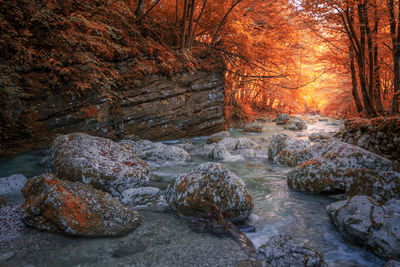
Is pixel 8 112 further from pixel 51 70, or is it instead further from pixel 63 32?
pixel 63 32

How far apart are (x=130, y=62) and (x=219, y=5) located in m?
4.91

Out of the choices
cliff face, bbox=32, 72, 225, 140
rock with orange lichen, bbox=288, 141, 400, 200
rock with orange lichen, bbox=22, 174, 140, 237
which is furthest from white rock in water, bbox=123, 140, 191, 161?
rock with orange lichen, bbox=22, 174, 140, 237

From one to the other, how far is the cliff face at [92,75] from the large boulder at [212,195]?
3638 mm

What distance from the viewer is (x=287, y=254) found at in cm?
200

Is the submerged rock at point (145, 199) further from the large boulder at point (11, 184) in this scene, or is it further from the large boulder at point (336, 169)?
the large boulder at point (336, 169)

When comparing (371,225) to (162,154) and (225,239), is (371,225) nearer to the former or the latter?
(225,239)

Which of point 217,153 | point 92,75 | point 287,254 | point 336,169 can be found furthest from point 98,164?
point 336,169

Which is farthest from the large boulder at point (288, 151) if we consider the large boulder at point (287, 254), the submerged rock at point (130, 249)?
the submerged rock at point (130, 249)

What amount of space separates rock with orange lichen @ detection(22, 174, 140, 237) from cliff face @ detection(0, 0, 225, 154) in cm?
333

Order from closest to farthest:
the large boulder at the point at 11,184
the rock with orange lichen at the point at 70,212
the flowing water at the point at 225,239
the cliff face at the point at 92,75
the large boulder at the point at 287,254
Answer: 1. the large boulder at the point at 287,254
2. the flowing water at the point at 225,239
3. the rock with orange lichen at the point at 70,212
4. the large boulder at the point at 11,184
5. the cliff face at the point at 92,75

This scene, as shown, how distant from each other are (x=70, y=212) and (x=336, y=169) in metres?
3.86

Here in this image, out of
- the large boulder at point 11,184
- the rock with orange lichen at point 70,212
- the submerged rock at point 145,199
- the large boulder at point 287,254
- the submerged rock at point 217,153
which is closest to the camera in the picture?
the large boulder at point 287,254

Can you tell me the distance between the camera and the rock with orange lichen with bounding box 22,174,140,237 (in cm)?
234

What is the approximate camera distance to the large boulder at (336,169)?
3.62 m
